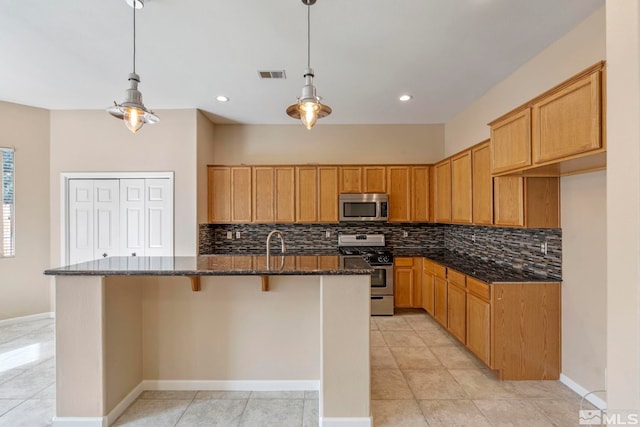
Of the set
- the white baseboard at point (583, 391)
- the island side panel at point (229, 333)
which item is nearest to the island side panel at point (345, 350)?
the island side panel at point (229, 333)

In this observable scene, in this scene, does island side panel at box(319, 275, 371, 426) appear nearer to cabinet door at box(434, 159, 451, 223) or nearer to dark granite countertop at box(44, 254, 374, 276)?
dark granite countertop at box(44, 254, 374, 276)

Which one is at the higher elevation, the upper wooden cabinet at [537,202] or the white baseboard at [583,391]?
the upper wooden cabinet at [537,202]

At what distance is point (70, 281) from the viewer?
6.64 feet

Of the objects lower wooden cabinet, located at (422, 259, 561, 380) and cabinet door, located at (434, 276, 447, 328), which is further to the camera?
cabinet door, located at (434, 276, 447, 328)

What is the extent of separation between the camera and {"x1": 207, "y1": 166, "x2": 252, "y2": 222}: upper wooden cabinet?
180 inches

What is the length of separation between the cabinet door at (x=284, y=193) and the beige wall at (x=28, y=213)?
3182 mm

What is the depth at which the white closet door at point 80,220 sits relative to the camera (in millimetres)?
4156

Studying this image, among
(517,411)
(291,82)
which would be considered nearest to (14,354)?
(291,82)

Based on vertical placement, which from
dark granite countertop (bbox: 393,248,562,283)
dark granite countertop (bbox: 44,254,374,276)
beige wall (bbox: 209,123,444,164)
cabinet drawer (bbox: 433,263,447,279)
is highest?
beige wall (bbox: 209,123,444,164)

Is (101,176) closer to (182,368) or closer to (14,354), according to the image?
(14,354)

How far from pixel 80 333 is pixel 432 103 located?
14.5 feet

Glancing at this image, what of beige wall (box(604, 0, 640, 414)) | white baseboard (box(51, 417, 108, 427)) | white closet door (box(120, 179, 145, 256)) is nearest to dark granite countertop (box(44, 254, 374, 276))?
white baseboard (box(51, 417, 108, 427))

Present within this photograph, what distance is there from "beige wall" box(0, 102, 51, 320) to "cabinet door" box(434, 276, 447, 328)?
17.7 feet

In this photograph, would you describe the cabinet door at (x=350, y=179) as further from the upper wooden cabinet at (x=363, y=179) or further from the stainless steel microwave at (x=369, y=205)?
the stainless steel microwave at (x=369, y=205)
